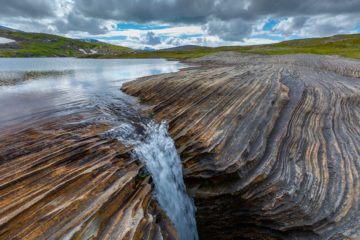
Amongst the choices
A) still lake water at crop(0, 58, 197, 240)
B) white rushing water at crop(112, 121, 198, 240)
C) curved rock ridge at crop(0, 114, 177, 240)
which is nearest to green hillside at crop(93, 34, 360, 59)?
still lake water at crop(0, 58, 197, 240)

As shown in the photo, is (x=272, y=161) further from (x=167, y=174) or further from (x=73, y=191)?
(x=73, y=191)

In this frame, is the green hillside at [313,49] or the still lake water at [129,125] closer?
the still lake water at [129,125]

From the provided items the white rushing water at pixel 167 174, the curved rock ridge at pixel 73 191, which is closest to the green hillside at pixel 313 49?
the white rushing water at pixel 167 174

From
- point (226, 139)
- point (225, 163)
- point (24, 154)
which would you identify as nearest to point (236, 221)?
point (225, 163)

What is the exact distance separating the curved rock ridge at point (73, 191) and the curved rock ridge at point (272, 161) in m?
3.00

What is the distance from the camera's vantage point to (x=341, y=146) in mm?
10875

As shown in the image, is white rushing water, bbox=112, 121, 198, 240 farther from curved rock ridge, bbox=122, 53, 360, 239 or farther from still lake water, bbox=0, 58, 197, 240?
curved rock ridge, bbox=122, 53, 360, 239

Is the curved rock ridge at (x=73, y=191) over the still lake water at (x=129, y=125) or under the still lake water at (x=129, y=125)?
over

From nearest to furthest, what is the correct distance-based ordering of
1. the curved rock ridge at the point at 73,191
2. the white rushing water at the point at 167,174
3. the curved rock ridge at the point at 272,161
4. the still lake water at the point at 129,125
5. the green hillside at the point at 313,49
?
the curved rock ridge at the point at 73,191
the curved rock ridge at the point at 272,161
the white rushing water at the point at 167,174
the still lake water at the point at 129,125
the green hillside at the point at 313,49

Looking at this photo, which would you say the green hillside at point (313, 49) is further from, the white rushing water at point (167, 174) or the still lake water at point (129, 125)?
the white rushing water at point (167, 174)

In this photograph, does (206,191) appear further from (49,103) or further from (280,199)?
(49,103)

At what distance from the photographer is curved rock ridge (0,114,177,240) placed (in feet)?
18.5

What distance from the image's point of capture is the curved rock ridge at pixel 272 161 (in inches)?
331

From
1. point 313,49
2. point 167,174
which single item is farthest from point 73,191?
point 313,49
